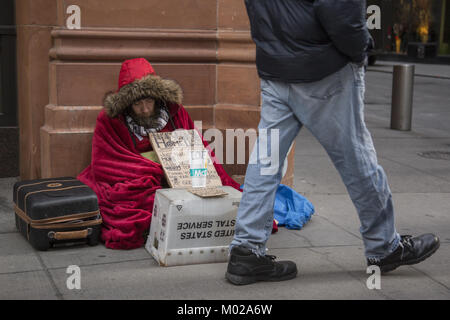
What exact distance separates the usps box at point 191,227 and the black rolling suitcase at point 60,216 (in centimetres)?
43

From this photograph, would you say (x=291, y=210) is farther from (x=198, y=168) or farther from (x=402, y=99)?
(x=402, y=99)

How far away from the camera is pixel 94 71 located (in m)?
5.09

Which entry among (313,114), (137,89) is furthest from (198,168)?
(313,114)

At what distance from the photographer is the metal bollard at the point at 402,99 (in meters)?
10.1

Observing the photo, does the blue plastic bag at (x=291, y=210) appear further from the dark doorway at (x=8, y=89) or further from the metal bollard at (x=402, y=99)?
the metal bollard at (x=402, y=99)

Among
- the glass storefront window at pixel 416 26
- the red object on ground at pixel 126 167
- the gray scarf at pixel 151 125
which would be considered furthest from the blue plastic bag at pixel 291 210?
the glass storefront window at pixel 416 26

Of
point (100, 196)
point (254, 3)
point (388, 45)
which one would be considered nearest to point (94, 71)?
point (100, 196)

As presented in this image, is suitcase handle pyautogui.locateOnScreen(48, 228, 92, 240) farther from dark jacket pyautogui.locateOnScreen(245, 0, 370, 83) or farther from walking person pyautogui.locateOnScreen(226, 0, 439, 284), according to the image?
dark jacket pyautogui.locateOnScreen(245, 0, 370, 83)

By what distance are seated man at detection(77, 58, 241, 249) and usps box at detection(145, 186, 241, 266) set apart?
31 centimetres

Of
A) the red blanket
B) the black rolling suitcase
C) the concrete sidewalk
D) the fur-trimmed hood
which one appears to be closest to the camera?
the concrete sidewalk

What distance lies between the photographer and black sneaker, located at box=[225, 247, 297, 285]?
3.47 metres

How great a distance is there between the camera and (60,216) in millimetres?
4039

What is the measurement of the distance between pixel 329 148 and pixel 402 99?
6958 mm

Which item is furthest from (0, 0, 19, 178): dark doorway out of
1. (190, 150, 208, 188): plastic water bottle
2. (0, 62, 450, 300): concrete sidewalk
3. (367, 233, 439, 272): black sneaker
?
(367, 233, 439, 272): black sneaker
